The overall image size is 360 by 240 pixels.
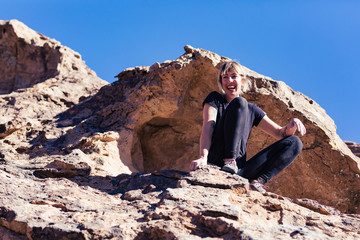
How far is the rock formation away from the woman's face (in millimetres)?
955

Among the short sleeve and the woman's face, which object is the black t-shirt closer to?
the short sleeve

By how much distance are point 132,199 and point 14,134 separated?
291 cm

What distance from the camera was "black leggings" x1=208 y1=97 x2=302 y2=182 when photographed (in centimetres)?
305

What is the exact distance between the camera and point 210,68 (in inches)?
202

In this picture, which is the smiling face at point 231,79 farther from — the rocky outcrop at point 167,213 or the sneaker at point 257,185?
the rocky outcrop at point 167,213

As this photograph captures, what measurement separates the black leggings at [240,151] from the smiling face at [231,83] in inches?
19.0

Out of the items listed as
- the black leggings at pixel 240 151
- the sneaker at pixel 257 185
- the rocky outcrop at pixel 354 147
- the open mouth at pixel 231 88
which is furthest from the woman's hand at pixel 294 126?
the rocky outcrop at pixel 354 147

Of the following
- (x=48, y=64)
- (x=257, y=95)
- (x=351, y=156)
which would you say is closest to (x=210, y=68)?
(x=257, y=95)

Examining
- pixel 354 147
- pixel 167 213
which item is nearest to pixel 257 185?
pixel 167 213

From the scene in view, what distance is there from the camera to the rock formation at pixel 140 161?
2.21 metres

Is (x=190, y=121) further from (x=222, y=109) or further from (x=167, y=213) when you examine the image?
(x=167, y=213)

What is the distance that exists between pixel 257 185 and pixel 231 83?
1107 mm

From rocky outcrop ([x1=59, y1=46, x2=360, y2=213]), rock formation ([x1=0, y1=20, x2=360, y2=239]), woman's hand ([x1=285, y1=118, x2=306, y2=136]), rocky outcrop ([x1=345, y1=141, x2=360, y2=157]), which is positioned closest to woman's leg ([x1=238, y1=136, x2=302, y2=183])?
woman's hand ([x1=285, y1=118, x2=306, y2=136])

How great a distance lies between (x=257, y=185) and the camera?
2992 millimetres
